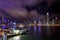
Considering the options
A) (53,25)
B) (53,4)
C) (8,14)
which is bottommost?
(53,25)

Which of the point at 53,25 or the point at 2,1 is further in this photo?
the point at 53,25

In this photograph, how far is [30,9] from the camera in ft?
12.2

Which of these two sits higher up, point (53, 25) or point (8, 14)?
point (8, 14)

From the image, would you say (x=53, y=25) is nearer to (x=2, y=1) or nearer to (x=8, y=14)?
(x=8, y=14)

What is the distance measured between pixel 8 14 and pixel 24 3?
0.53m

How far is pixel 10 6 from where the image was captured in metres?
3.65

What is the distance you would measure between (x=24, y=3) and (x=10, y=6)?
385 mm

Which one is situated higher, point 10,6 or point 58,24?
point 10,6

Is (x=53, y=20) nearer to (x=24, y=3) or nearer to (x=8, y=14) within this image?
(x=24, y=3)

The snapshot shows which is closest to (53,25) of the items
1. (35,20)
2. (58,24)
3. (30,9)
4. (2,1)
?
(58,24)

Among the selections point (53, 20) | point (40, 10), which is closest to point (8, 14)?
point (40, 10)

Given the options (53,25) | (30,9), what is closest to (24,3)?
(30,9)

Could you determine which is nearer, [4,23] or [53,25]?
[4,23]

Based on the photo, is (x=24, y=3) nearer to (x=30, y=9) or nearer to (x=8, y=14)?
(x=30, y=9)
